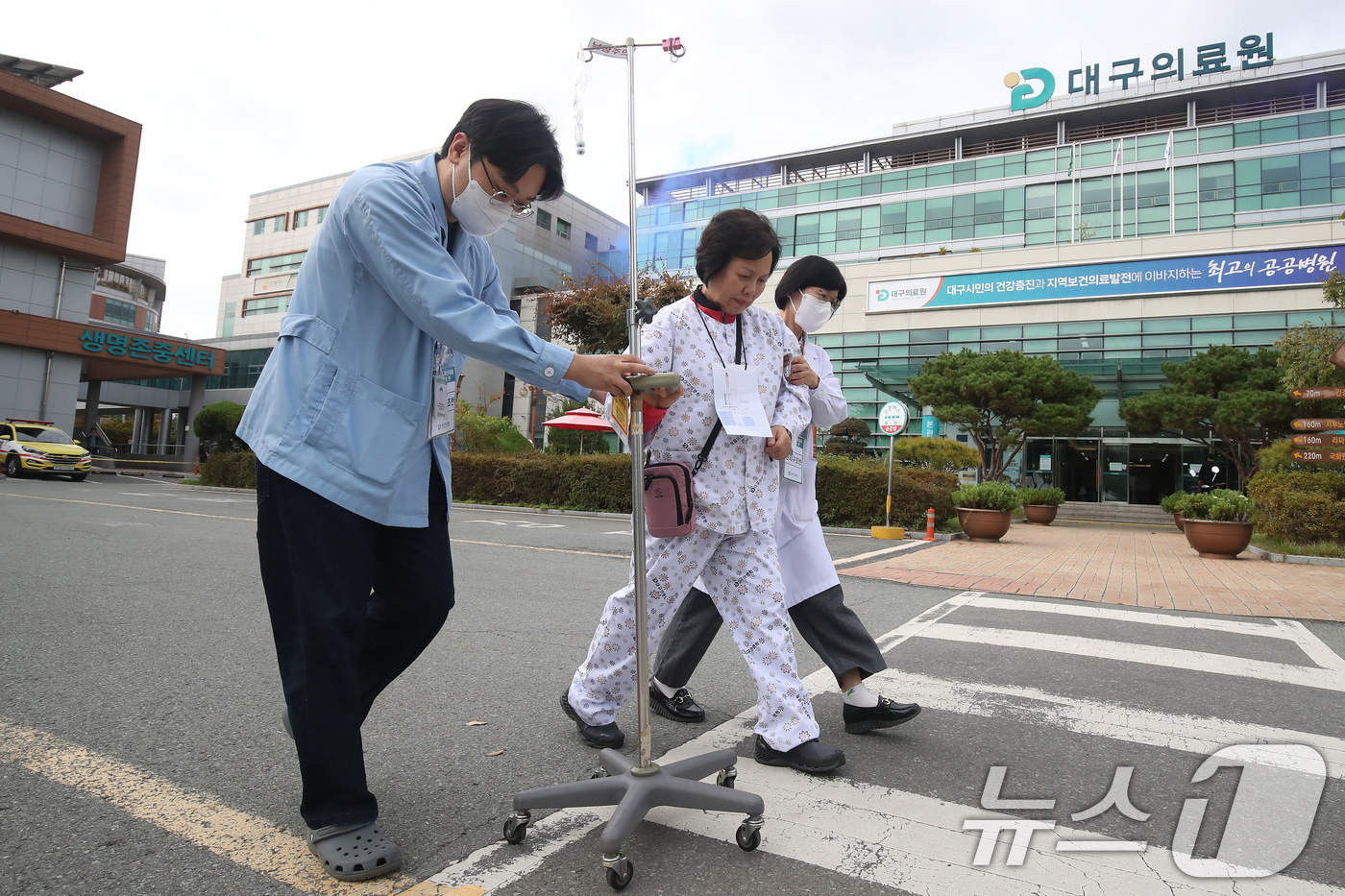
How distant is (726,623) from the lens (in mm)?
2561

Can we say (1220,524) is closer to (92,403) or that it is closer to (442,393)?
(442,393)

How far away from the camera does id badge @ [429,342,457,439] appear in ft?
6.60

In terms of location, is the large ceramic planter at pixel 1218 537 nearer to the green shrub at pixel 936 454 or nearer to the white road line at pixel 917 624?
the white road line at pixel 917 624

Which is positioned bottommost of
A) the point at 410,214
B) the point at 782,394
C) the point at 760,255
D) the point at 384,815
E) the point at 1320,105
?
the point at 384,815

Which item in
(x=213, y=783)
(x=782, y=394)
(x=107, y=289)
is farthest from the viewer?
(x=107, y=289)

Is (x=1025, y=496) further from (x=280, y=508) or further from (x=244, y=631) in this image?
(x=280, y=508)

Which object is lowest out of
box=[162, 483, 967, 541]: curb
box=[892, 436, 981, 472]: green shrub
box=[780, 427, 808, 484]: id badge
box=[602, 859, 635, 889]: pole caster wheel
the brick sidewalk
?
box=[602, 859, 635, 889]: pole caster wheel

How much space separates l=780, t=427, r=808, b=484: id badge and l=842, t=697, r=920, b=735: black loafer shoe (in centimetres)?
88

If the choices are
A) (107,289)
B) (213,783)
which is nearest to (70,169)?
(107,289)

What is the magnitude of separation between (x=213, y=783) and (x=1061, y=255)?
3223cm

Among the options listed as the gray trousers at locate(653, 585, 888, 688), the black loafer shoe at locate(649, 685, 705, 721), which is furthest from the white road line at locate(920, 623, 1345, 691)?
the black loafer shoe at locate(649, 685, 705, 721)

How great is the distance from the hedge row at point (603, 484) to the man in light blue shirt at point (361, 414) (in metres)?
9.20

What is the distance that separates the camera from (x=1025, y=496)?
18547mm

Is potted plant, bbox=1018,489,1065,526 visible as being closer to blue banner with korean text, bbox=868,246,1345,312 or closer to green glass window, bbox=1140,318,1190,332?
green glass window, bbox=1140,318,1190,332
